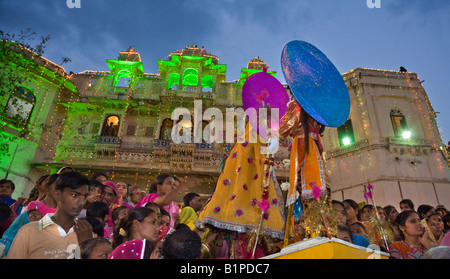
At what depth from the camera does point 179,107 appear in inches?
624

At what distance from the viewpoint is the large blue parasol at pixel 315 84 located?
3400 mm

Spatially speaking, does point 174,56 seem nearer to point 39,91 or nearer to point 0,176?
point 39,91

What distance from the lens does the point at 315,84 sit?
362cm

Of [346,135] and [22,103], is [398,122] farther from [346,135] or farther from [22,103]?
[22,103]

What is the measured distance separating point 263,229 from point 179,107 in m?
13.1

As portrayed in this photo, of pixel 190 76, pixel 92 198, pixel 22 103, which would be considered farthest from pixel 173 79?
pixel 92 198

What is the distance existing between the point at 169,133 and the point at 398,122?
42.1 ft

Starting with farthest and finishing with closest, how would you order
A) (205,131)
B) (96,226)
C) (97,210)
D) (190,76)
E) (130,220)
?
(190,76), (205,131), (97,210), (96,226), (130,220)

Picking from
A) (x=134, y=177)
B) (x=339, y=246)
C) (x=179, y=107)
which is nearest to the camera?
(x=339, y=246)

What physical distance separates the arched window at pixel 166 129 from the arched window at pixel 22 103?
262 inches

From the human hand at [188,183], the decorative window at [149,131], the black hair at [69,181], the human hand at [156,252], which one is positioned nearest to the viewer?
the human hand at [156,252]

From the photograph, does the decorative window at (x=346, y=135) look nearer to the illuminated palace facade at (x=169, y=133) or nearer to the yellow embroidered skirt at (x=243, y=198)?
the illuminated palace facade at (x=169, y=133)

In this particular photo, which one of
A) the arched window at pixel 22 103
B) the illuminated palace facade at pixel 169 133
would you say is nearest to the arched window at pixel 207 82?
the illuminated palace facade at pixel 169 133
